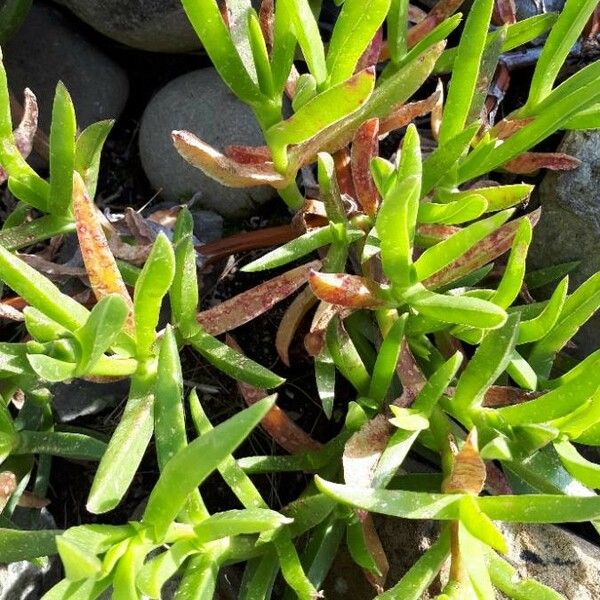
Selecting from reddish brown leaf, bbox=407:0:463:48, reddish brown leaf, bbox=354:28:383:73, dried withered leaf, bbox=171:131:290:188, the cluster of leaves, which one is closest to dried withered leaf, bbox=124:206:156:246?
the cluster of leaves

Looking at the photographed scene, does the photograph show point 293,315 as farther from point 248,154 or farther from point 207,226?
point 207,226

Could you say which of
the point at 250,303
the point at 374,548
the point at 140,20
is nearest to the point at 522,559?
the point at 374,548

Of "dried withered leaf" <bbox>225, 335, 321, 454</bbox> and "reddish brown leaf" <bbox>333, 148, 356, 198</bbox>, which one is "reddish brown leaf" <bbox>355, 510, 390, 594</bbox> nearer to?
"dried withered leaf" <bbox>225, 335, 321, 454</bbox>

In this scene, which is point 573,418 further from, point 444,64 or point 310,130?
point 444,64

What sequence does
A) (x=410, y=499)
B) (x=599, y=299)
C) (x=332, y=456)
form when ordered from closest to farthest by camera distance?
(x=410, y=499) → (x=599, y=299) → (x=332, y=456)

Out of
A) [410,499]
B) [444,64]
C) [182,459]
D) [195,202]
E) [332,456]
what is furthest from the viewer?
[195,202]

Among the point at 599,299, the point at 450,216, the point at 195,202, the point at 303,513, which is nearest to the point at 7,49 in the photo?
the point at 195,202

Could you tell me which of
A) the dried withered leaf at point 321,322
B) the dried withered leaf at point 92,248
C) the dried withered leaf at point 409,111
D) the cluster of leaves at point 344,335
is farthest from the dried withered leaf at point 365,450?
the dried withered leaf at point 409,111
